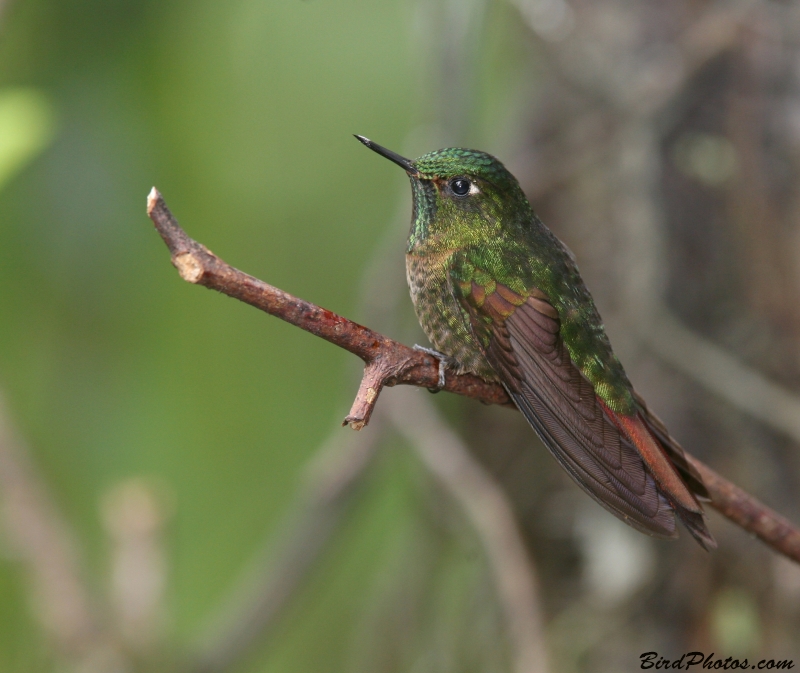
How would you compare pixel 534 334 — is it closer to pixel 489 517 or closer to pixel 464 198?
pixel 464 198

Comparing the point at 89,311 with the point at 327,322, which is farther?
the point at 89,311

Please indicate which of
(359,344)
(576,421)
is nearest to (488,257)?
(576,421)

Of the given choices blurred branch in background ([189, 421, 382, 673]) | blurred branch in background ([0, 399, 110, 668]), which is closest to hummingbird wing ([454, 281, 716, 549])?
blurred branch in background ([189, 421, 382, 673])

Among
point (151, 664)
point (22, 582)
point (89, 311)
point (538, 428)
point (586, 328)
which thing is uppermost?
point (586, 328)

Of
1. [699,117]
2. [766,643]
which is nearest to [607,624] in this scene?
[766,643]

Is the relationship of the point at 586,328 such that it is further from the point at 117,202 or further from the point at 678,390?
the point at 117,202

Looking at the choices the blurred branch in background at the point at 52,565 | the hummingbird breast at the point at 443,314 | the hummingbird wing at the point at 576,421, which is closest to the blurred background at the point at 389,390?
the blurred branch in background at the point at 52,565
